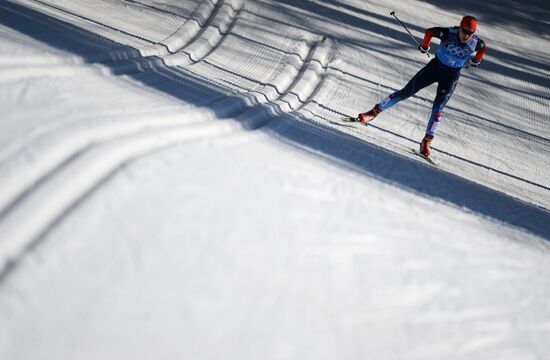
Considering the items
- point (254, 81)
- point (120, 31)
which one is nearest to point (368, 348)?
point (254, 81)

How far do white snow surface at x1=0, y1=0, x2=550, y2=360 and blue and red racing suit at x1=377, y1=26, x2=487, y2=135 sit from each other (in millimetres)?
617

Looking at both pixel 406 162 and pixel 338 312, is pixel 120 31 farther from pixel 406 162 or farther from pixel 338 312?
pixel 338 312

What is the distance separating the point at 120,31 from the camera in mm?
6715

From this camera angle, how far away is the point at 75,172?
281 cm

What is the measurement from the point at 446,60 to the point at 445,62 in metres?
0.02

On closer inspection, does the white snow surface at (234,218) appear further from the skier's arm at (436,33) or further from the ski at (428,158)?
the skier's arm at (436,33)

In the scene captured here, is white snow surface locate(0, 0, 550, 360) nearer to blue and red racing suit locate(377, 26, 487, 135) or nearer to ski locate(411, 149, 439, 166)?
ski locate(411, 149, 439, 166)

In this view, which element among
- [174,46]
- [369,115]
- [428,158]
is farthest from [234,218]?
[174,46]

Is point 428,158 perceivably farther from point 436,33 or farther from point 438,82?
point 436,33

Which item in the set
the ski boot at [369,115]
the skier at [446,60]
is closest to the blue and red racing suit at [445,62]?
the skier at [446,60]

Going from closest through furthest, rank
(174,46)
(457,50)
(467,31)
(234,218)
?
(234,218), (467,31), (457,50), (174,46)

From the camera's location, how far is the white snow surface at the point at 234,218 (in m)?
2.15

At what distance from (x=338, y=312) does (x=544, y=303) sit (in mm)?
1538

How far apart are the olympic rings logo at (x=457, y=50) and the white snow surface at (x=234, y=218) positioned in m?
1.12
